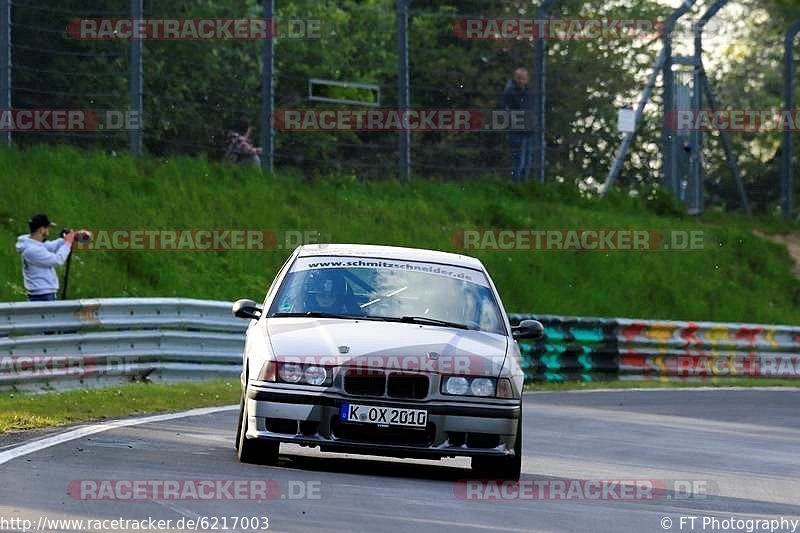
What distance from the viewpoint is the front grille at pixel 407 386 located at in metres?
11.3

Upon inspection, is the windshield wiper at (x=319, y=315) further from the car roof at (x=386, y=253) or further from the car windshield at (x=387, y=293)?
the car roof at (x=386, y=253)

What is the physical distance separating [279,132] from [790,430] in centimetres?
1150

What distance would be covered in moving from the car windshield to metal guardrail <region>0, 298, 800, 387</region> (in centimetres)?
585

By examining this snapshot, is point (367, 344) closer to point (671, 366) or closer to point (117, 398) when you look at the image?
point (117, 398)

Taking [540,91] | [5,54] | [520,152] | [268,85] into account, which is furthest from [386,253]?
[520,152]

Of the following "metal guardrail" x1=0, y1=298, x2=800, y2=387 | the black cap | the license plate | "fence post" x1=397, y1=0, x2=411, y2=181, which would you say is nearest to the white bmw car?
the license plate

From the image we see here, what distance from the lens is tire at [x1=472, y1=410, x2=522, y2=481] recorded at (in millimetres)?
11648

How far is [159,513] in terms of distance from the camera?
9.13m

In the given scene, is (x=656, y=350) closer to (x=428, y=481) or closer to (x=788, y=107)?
(x=788, y=107)

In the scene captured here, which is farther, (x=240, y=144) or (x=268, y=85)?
→ (x=240, y=144)

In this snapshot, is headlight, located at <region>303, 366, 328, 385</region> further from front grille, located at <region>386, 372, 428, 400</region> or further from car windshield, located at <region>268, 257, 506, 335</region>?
car windshield, located at <region>268, 257, 506, 335</region>

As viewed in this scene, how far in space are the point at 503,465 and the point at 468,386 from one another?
0.62 meters

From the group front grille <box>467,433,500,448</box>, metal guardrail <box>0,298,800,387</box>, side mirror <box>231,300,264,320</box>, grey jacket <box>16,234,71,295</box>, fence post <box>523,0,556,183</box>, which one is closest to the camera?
front grille <box>467,433,500,448</box>

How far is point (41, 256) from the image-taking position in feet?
63.2
